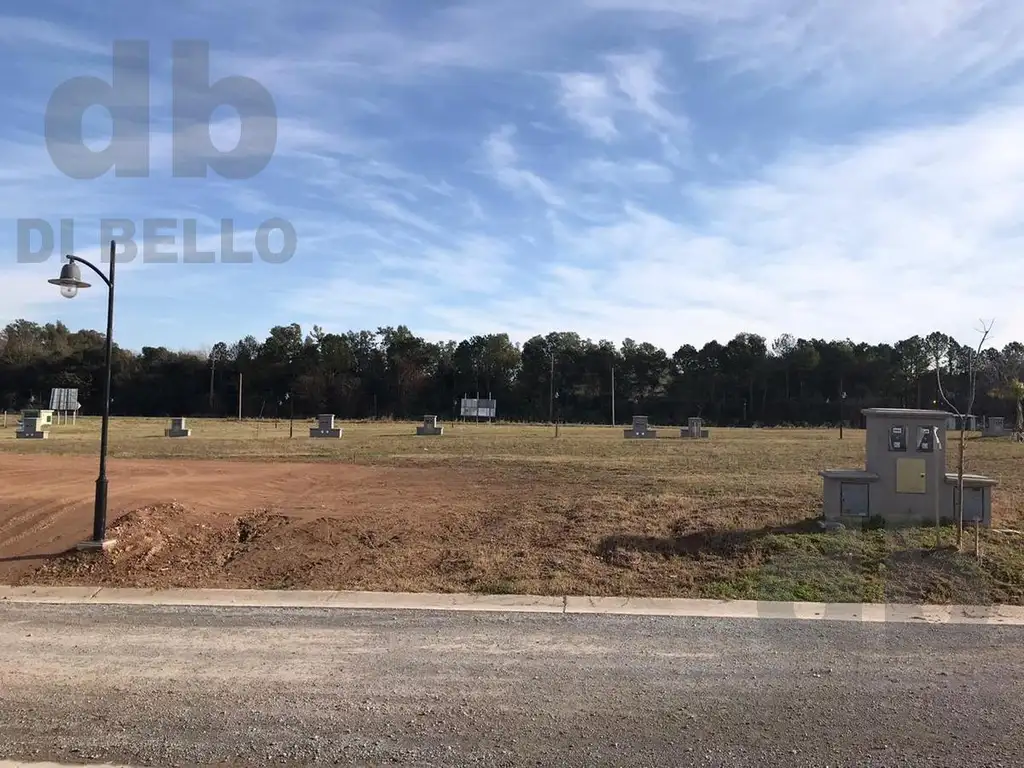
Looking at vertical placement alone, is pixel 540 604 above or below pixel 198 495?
below

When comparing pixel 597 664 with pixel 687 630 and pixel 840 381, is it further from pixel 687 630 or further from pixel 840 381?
pixel 840 381

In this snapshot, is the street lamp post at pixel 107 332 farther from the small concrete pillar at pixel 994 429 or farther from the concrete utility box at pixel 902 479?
the small concrete pillar at pixel 994 429

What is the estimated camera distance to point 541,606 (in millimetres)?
7324

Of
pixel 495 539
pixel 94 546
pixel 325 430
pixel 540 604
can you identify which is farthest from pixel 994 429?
pixel 94 546

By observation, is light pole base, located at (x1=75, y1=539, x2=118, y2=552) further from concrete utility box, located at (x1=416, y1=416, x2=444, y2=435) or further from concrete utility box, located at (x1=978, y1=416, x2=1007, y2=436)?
concrete utility box, located at (x1=978, y1=416, x2=1007, y2=436)

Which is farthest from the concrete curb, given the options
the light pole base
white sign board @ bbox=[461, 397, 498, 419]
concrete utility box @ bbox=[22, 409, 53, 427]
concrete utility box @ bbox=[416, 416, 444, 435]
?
white sign board @ bbox=[461, 397, 498, 419]

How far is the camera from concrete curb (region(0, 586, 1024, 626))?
A: 23.1ft

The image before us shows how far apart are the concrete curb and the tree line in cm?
7680

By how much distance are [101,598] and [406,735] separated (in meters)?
4.68

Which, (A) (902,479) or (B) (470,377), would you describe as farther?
(B) (470,377)

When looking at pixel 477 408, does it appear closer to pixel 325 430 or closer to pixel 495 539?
pixel 325 430

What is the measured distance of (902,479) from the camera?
406 inches

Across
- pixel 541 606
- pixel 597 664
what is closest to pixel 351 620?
pixel 541 606

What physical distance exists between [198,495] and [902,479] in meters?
10.2
